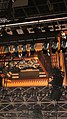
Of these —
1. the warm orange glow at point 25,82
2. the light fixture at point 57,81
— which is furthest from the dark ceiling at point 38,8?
the warm orange glow at point 25,82

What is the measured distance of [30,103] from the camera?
19312mm

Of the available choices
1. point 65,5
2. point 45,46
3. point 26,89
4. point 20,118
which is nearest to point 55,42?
point 45,46

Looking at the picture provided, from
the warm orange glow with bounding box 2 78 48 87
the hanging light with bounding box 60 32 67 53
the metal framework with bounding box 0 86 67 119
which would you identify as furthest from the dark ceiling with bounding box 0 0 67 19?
the metal framework with bounding box 0 86 67 119

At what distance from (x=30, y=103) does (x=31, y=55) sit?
26.6ft

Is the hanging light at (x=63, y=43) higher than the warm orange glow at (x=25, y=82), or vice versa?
the hanging light at (x=63, y=43)

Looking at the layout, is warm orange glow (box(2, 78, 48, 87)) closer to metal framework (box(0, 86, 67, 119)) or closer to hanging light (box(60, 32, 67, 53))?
metal framework (box(0, 86, 67, 119))

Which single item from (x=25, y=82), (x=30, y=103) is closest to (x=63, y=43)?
(x=25, y=82)

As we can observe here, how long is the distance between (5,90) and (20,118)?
3706 mm

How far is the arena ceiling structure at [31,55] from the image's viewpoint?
10375 millimetres

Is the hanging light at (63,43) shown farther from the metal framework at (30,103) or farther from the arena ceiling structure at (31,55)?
the metal framework at (30,103)

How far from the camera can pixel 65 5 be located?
11570 millimetres

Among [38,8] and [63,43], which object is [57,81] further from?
[63,43]

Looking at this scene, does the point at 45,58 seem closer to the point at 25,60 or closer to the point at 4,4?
the point at 25,60

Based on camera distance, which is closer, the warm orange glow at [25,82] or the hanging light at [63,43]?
the hanging light at [63,43]
